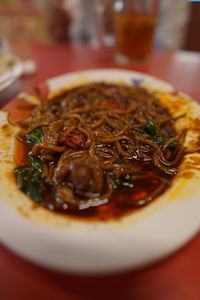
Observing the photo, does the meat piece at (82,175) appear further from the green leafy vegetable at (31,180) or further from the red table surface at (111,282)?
the red table surface at (111,282)

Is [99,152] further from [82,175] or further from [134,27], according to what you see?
[134,27]

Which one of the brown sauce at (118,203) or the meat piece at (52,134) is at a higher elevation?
the meat piece at (52,134)

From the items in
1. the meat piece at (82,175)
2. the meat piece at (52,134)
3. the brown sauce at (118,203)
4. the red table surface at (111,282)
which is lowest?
the red table surface at (111,282)

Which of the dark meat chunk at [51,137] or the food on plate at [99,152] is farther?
the dark meat chunk at [51,137]

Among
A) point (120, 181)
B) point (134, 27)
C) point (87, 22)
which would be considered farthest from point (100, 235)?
point (87, 22)

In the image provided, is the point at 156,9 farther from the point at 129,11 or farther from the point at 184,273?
the point at 184,273

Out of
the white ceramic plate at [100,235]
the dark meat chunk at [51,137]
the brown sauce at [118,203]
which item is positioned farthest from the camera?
the dark meat chunk at [51,137]

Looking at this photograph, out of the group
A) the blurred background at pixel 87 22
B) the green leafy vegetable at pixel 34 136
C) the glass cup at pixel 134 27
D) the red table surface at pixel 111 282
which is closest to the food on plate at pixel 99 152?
the green leafy vegetable at pixel 34 136
